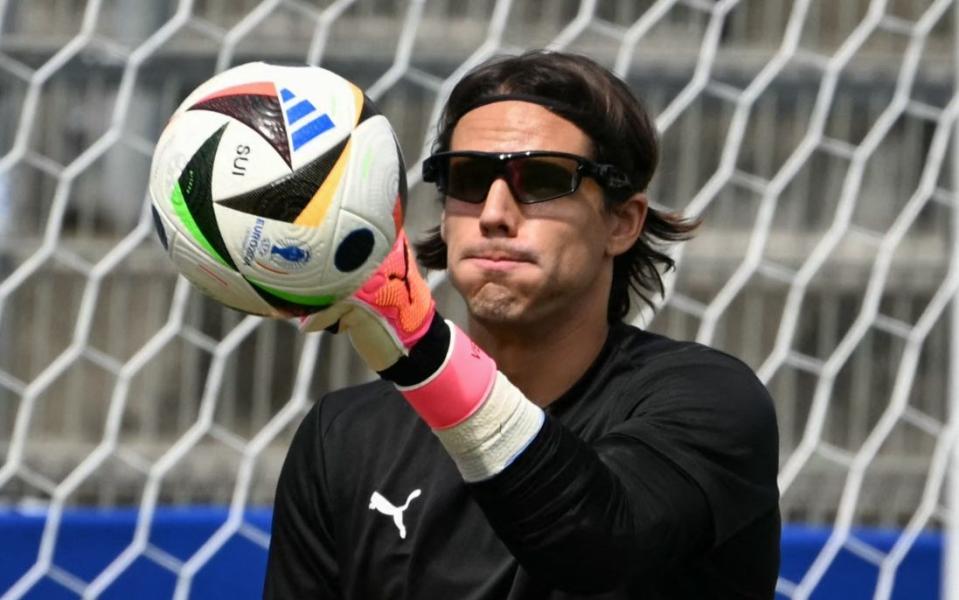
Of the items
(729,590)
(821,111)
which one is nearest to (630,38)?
(821,111)

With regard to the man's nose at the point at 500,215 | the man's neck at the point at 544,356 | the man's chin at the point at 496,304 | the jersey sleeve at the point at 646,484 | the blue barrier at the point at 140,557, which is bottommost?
the blue barrier at the point at 140,557

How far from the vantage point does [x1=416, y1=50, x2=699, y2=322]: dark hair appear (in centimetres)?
216

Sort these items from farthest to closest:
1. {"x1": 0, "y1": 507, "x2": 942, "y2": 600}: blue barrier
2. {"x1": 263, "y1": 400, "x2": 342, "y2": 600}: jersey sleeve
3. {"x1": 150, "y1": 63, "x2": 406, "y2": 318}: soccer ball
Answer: {"x1": 0, "y1": 507, "x2": 942, "y2": 600}: blue barrier → {"x1": 263, "y1": 400, "x2": 342, "y2": 600}: jersey sleeve → {"x1": 150, "y1": 63, "x2": 406, "y2": 318}: soccer ball

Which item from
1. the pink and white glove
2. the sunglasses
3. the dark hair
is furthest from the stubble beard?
the pink and white glove

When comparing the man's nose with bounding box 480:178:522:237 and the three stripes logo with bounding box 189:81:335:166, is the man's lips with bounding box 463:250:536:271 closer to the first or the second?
the man's nose with bounding box 480:178:522:237

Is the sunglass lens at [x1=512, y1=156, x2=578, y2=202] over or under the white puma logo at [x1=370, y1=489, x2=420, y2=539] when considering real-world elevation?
over

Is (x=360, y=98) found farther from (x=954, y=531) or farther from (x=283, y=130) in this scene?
(x=954, y=531)

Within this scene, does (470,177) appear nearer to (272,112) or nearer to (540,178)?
Answer: (540,178)

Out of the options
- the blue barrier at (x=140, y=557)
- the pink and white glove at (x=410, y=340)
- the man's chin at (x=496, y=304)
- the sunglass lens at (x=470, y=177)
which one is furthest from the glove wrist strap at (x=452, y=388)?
the blue barrier at (x=140, y=557)

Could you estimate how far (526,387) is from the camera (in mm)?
2158

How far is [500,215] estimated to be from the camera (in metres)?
2.00

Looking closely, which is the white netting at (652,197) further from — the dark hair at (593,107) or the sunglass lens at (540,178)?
the sunglass lens at (540,178)

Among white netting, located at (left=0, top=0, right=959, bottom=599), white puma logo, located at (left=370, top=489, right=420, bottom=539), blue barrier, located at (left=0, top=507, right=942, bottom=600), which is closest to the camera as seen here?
white puma logo, located at (left=370, top=489, right=420, bottom=539)

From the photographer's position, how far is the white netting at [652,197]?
11.3ft
